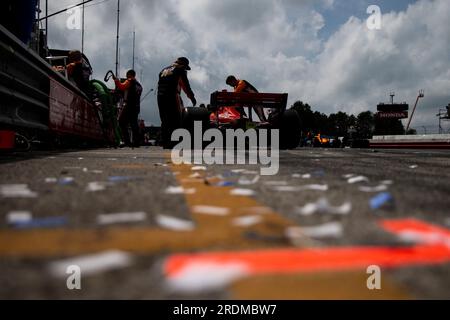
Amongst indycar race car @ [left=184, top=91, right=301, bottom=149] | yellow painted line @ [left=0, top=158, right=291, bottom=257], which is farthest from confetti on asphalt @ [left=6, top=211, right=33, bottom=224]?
indycar race car @ [left=184, top=91, right=301, bottom=149]

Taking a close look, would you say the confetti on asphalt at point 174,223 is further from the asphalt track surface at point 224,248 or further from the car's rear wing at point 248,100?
the car's rear wing at point 248,100

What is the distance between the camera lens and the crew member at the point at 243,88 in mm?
10133

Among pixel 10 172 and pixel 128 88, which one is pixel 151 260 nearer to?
pixel 10 172

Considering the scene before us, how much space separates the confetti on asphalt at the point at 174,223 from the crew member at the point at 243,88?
28.7 ft

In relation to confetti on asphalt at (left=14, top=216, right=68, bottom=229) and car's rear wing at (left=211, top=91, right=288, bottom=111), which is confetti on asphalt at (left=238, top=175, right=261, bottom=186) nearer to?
confetti on asphalt at (left=14, top=216, right=68, bottom=229)

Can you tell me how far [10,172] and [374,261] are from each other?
2.64 metres

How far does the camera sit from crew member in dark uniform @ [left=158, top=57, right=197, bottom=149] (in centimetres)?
871

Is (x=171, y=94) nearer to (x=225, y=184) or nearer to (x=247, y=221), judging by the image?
(x=225, y=184)

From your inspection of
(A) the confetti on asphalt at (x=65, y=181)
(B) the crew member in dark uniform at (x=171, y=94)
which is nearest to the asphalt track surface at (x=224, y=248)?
(A) the confetti on asphalt at (x=65, y=181)

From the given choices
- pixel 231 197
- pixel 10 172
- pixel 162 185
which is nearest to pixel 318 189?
pixel 231 197

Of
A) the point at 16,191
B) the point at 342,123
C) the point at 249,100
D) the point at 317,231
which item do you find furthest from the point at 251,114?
the point at 342,123

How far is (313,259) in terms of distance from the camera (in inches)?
36.1
